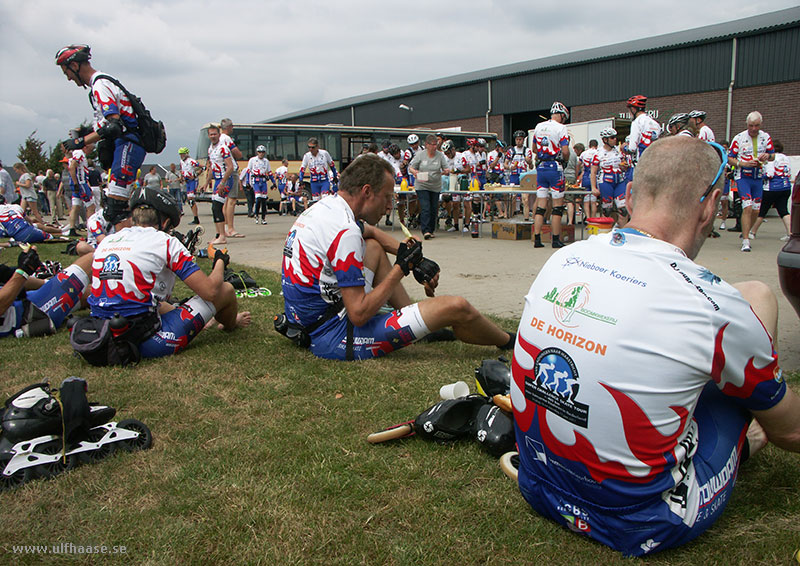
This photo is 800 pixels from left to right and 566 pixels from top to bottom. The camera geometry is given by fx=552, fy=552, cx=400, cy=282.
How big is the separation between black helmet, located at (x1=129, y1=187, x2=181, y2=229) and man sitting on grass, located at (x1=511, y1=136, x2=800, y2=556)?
3.19 metres

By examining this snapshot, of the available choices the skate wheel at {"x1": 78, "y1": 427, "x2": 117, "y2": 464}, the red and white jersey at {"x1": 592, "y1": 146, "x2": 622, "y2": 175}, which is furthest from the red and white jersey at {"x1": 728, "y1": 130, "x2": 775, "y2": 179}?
the skate wheel at {"x1": 78, "y1": 427, "x2": 117, "y2": 464}

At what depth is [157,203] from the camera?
4074 millimetres

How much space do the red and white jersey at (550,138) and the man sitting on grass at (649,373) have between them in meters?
7.68

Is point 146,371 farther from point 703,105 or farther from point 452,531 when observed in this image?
point 703,105

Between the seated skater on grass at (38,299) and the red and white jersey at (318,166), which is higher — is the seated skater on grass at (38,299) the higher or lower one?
the lower one

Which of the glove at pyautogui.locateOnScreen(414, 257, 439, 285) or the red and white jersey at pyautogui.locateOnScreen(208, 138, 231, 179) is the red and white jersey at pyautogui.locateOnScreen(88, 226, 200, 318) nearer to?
the glove at pyautogui.locateOnScreen(414, 257, 439, 285)

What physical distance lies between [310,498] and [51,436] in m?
1.22

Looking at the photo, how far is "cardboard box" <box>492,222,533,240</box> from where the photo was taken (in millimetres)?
10961

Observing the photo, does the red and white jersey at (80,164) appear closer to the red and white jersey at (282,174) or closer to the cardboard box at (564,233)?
the red and white jersey at (282,174)

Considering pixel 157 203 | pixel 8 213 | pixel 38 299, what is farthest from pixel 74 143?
pixel 8 213

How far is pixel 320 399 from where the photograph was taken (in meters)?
3.20

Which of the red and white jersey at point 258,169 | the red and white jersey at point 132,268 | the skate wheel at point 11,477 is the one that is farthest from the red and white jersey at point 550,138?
the red and white jersey at point 258,169

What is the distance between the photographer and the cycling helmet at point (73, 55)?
6066mm

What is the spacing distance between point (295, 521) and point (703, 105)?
30.3m
